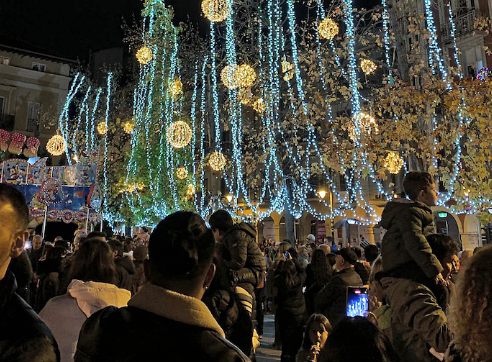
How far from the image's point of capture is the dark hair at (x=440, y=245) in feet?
11.2

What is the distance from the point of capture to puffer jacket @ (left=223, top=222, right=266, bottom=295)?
4754mm

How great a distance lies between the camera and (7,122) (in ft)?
102

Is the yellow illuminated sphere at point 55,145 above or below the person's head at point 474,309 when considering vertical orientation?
above

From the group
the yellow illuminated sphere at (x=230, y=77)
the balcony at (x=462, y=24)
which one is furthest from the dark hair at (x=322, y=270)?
the balcony at (x=462, y=24)

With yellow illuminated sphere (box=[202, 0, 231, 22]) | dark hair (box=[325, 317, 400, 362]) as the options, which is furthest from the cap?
yellow illuminated sphere (box=[202, 0, 231, 22])

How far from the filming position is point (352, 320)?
5.13 feet

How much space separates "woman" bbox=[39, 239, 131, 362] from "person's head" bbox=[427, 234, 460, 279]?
2.49 meters

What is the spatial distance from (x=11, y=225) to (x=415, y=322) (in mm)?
2539

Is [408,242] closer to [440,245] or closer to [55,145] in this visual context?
[440,245]

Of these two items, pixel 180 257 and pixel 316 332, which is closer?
pixel 180 257

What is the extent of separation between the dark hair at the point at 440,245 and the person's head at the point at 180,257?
8.17 feet

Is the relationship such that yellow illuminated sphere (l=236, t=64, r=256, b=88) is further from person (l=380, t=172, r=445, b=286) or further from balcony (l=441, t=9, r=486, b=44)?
balcony (l=441, t=9, r=486, b=44)

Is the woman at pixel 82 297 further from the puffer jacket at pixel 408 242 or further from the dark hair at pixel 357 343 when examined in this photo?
the puffer jacket at pixel 408 242

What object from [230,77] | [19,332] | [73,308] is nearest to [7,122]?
[230,77]
